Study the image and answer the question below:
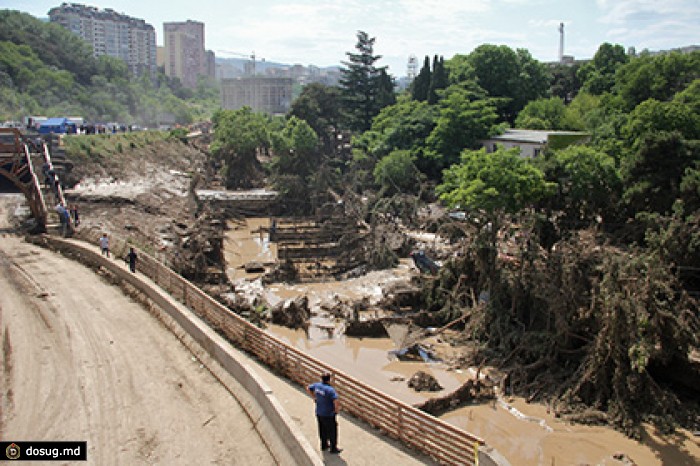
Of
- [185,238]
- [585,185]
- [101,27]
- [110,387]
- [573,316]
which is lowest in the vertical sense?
[110,387]

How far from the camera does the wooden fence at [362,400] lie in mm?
9258

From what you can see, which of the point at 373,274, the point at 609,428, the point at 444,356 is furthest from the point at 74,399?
the point at 373,274

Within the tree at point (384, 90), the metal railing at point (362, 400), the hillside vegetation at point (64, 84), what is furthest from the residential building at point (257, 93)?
the metal railing at point (362, 400)

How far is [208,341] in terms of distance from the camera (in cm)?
1430

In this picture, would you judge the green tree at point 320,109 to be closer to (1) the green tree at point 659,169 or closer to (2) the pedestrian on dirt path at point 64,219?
(2) the pedestrian on dirt path at point 64,219

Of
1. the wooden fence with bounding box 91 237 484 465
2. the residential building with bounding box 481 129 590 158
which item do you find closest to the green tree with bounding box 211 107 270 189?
the residential building with bounding box 481 129 590 158

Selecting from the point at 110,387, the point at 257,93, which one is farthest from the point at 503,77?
the point at 257,93

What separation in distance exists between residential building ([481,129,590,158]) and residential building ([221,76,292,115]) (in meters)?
140

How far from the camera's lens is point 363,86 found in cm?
6669

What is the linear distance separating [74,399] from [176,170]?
44.3 meters

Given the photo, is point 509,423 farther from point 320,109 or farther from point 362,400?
point 320,109

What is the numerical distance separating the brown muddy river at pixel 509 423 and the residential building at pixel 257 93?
161343 mm

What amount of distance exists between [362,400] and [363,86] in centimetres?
5932

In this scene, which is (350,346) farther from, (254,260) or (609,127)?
(609,127)
